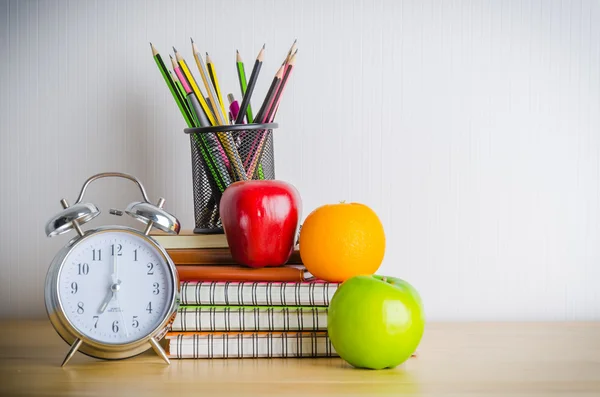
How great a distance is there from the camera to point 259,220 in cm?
98

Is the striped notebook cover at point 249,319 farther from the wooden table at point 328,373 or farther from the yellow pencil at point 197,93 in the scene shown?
the yellow pencil at point 197,93

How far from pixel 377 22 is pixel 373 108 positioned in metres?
0.15

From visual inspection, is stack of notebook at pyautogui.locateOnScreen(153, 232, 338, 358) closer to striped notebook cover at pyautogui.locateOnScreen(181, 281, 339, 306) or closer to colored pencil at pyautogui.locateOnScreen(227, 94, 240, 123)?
striped notebook cover at pyautogui.locateOnScreen(181, 281, 339, 306)

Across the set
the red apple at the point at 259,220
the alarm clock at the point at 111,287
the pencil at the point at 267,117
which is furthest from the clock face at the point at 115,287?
the pencil at the point at 267,117

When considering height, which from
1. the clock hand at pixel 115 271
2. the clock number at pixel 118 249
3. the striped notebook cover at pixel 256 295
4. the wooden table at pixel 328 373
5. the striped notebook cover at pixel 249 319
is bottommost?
the wooden table at pixel 328 373

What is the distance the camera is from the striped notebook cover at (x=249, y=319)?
0.93 m

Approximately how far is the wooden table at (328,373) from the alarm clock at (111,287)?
3 cm

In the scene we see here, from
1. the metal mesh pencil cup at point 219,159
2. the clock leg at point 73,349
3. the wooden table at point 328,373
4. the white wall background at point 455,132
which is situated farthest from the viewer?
the white wall background at point 455,132

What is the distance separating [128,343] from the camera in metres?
0.90

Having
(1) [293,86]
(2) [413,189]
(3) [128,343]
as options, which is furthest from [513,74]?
(3) [128,343]

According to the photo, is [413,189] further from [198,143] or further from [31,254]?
[31,254]

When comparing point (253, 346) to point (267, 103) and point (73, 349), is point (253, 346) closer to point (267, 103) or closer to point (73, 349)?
point (73, 349)

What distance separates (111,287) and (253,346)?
0.20m

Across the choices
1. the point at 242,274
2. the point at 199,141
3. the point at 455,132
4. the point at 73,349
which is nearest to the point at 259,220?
the point at 242,274
